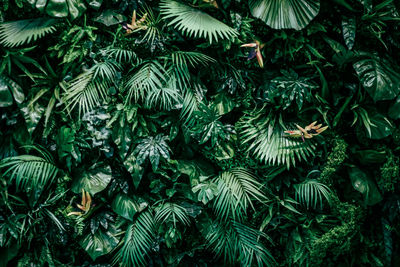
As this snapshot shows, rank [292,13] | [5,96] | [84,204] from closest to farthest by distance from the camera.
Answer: [84,204]
[292,13]
[5,96]

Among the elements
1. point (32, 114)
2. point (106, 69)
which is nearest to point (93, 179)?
point (32, 114)

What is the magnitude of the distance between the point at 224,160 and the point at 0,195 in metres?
2.04

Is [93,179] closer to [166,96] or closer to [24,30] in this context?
[166,96]

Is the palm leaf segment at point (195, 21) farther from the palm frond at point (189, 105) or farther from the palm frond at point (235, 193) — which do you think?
the palm frond at point (235, 193)

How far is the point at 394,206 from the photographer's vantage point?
309 cm

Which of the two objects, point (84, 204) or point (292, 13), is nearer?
point (84, 204)

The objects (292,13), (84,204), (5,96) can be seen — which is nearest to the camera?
(84,204)

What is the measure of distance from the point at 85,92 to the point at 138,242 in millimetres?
1352

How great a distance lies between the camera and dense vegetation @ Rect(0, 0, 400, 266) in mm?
2986

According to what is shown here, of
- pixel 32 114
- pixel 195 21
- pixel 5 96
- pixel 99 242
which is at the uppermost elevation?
pixel 195 21

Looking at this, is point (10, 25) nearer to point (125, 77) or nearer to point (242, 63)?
point (125, 77)

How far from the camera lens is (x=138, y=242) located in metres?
2.91

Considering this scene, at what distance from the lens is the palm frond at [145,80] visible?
9.62ft

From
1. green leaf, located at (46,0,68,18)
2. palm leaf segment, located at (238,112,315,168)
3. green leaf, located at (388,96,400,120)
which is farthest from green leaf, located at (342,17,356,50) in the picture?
green leaf, located at (46,0,68,18)
